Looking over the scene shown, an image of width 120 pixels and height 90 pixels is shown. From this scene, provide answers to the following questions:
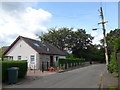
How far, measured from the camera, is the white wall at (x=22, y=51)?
25750 millimetres

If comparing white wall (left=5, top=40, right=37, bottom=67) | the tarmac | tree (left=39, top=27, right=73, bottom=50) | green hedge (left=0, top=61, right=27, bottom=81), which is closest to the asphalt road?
the tarmac

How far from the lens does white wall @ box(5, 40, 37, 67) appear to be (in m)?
25.8

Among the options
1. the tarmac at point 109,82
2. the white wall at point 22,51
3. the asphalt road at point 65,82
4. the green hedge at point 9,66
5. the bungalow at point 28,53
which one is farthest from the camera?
the white wall at point 22,51

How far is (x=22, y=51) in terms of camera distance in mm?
26453

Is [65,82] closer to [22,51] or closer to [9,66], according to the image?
[9,66]

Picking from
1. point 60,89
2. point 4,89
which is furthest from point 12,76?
point 60,89

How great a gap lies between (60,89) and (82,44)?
4578 cm

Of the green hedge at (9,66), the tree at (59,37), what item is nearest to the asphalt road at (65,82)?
the green hedge at (9,66)

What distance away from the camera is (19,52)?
26.7 m

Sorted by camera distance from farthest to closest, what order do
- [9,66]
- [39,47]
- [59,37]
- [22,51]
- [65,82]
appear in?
[59,37] < [39,47] < [22,51] < [9,66] < [65,82]

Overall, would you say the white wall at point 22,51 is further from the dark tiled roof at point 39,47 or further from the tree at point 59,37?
the tree at point 59,37

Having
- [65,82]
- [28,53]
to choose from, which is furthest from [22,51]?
[65,82]

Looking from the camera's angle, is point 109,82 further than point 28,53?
No

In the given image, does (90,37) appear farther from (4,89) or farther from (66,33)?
(4,89)
